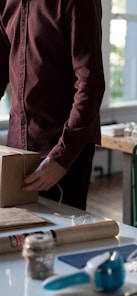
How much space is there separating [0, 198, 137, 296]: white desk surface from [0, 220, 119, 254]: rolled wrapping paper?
12 millimetres

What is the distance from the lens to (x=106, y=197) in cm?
473

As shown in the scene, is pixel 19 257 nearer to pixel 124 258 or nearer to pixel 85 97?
pixel 124 258

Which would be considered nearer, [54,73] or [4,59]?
[54,73]

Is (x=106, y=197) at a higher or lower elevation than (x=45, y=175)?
lower

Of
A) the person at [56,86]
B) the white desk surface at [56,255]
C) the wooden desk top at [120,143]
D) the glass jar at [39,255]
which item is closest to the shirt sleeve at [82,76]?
the person at [56,86]

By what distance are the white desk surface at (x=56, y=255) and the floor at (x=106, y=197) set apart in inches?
93.5

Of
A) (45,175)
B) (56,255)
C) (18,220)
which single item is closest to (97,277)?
(56,255)

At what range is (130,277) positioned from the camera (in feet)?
4.06

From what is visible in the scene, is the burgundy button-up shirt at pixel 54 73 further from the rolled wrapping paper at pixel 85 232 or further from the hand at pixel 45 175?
the rolled wrapping paper at pixel 85 232

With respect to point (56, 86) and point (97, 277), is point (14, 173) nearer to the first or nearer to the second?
point (56, 86)

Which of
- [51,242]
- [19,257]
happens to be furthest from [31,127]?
[51,242]

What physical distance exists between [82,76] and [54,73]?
123mm

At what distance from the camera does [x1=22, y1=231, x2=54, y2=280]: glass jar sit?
3.88 ft

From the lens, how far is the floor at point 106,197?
14.0 ft
